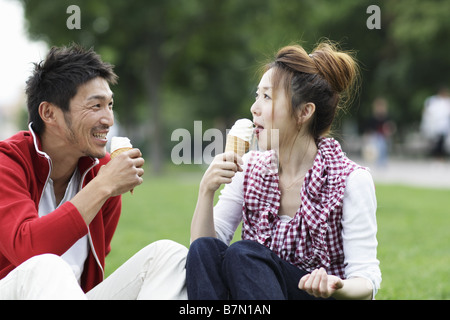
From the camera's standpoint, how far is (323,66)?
2.94 m

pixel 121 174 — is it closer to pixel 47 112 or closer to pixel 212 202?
pixel 212 202

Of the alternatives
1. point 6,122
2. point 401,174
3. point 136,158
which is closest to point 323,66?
point 136,158

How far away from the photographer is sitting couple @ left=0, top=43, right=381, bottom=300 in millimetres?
2549

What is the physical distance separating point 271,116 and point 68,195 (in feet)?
3.83

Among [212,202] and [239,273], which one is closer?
[239,273]

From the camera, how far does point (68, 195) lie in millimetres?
3217

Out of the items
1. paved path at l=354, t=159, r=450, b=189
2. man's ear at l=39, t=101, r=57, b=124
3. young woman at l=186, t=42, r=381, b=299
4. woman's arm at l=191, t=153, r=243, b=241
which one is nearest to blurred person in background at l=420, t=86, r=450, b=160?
paved path at l=354, t=159, r=450, b=189

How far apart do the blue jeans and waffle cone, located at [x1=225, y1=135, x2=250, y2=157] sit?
1.88 feet

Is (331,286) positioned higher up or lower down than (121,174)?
lower down

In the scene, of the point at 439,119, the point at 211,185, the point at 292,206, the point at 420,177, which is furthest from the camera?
the point at 439,119

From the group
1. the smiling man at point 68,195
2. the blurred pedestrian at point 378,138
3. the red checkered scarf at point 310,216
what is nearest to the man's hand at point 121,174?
the smiling man at point 68,195

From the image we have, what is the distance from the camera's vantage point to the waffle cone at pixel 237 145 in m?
3.07

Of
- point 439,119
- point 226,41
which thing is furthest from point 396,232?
point 226,41
